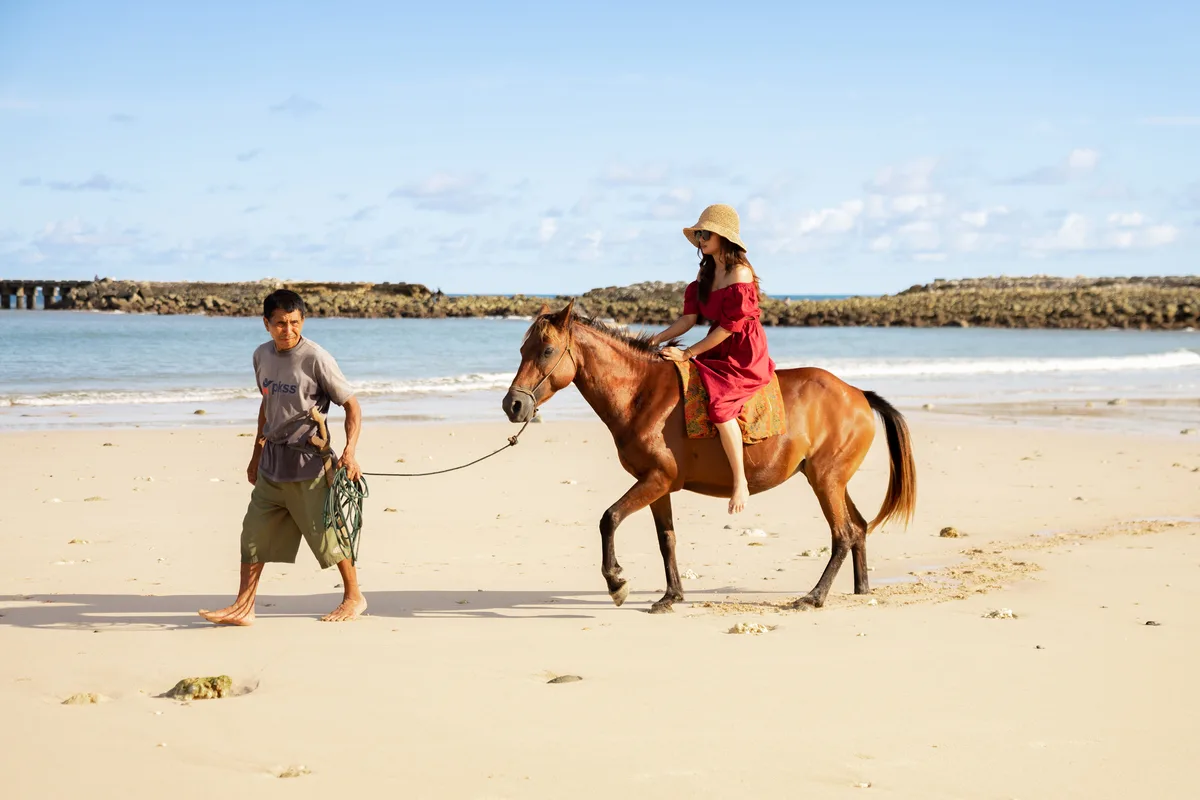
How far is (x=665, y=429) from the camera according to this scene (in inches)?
262

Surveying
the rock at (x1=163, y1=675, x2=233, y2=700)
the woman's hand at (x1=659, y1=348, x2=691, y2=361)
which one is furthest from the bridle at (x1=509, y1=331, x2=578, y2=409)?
the rock at (x1=163, y1=675, x2=233, y2=700)

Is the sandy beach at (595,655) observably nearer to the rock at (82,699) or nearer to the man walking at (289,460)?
the rock at (82,699)

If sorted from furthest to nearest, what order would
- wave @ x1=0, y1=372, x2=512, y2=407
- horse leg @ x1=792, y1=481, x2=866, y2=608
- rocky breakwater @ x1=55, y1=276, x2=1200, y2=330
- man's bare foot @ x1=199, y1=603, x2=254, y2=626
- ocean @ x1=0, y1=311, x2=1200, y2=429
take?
rocky breakwater @ x1=55, y1=276, x2=1200, y2=330, wave @ x1=0, y1=372, x2=512, y2=407, ocean @ x1=0, y1=311, x2=1200, y2=429, horse leg @ x1=792, y1=481, x2=866, y2=608, man's bare foot @ x1=199, y1=603, x2=254, y2=626

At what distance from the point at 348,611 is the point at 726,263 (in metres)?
2.78

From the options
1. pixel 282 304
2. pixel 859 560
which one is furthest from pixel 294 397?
pixel 859 560

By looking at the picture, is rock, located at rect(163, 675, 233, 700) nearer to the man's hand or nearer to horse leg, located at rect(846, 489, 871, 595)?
the man's hand

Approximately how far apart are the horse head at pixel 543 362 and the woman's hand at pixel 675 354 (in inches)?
20.7

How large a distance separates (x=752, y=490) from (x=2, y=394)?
759 inches

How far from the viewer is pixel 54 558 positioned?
25.1ft

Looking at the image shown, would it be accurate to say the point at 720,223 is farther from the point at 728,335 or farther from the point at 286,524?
the point at 286,524

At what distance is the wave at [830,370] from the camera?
69.6 ft

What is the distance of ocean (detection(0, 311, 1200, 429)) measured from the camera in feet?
64.2

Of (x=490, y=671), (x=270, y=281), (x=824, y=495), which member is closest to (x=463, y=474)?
(x=824, y=495)

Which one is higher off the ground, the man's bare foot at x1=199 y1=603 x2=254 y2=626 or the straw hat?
the straw hat
